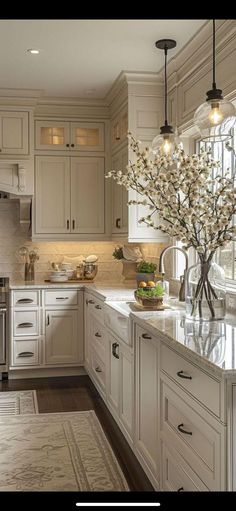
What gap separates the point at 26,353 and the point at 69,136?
2.22 m

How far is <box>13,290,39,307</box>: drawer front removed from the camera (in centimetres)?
478

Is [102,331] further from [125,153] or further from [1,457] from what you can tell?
[125,153]

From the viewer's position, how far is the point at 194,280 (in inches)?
96.8

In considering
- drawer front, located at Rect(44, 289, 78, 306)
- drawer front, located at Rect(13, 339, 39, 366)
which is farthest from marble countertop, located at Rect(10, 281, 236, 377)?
drawer front, located at Rect(13, 339, 39, 366)

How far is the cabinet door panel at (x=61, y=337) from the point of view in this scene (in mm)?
4883

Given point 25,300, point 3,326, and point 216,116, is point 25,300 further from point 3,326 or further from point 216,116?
point 216,116

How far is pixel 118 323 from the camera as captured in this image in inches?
127

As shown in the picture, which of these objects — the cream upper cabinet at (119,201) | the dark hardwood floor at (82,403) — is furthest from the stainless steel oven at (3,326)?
the cream upper cabinet at (119,201)

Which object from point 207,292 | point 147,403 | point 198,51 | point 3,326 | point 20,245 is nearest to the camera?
point 207,292

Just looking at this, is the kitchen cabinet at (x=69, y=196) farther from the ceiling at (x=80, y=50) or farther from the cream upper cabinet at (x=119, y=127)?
the ceiling at (x=80, y=50)

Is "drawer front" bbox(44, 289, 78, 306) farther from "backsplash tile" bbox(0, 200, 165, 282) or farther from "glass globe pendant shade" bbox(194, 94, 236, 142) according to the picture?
"glass globe pendant shade" bbox(194, 94, 236, 142)

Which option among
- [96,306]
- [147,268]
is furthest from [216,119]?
[96,306]

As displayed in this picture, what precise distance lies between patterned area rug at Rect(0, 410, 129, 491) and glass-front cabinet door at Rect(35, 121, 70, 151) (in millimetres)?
2666
